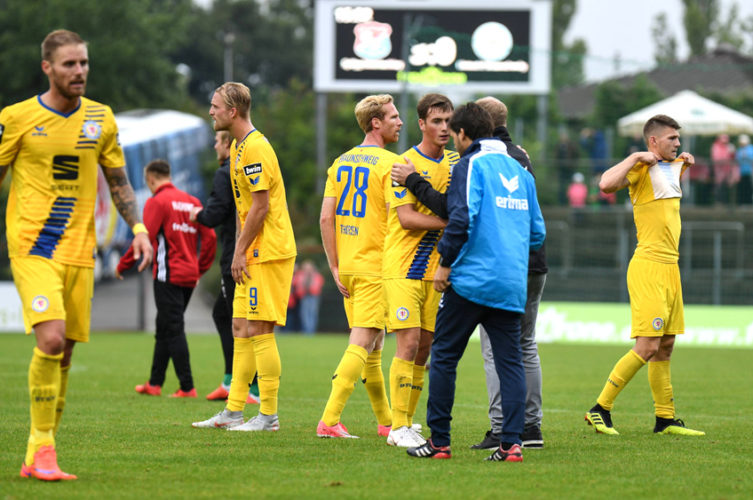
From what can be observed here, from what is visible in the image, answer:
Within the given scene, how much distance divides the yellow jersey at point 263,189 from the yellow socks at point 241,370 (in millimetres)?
679

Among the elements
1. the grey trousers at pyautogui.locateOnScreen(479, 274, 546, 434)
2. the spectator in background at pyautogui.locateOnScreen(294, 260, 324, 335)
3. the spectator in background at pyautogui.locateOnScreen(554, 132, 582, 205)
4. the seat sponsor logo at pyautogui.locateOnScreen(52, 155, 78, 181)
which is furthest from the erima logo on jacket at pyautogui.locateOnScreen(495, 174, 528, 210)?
the spectator in background at pyautogui.locateOnScreen(554, 132, 582, 205)

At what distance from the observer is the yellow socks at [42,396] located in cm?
607

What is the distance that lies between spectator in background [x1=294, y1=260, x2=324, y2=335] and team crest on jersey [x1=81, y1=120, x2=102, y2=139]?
66.9 ft

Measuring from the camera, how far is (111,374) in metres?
13.8

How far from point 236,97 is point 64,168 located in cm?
217

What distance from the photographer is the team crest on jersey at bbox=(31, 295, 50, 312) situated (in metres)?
5.96

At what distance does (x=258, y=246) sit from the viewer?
8164 millimetres

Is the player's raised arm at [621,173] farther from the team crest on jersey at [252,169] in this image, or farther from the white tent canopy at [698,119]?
the white tent canopy at [698,119]

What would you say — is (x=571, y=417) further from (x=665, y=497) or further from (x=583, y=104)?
(x=583, y=104)

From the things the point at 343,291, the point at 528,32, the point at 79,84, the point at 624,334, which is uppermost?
the point at 528,32

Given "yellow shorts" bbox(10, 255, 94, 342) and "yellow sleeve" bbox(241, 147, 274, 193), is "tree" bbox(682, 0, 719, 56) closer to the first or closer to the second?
"yellow sleeve" bbox(241, 147, 274, 193)

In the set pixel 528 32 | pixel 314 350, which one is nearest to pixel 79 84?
pixel 314 350

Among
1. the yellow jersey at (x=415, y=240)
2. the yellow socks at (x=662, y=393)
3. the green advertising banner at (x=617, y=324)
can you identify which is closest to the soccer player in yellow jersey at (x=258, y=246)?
A: the yellow jersey at (x=415, y=240)

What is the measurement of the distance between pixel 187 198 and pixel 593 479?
599 cm
